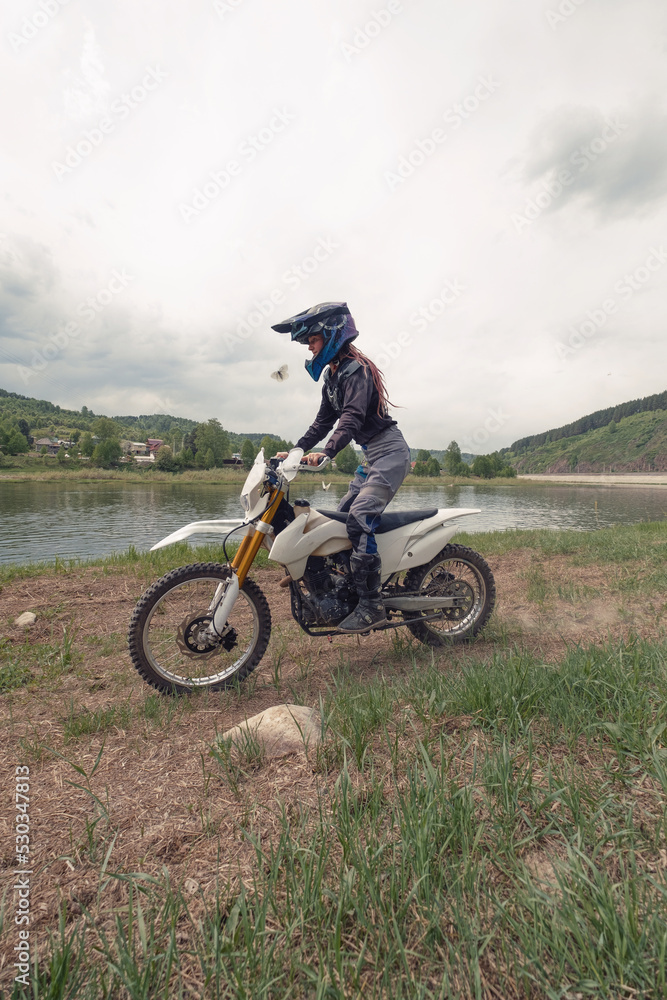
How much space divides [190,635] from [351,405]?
7.31ft

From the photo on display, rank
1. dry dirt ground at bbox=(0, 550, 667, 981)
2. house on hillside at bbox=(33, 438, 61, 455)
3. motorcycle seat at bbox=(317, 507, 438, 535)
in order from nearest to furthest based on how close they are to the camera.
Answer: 1. dry dirt ground at bbox=(0, 550, 667, 981)
2. motorcycle seat at bbox=(317, 507, 438, 535)
3. house on hillside at bbox=(33, 438, 61, 455)

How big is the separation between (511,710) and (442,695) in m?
0.37

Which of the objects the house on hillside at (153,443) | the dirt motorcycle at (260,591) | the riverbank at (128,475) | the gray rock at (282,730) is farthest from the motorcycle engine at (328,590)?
the house on hillside at (153,443)

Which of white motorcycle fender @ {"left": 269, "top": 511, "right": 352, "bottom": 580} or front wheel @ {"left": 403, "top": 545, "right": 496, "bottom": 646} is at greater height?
white motorcycle fender @ {"left": 269, "top": 511, "right": 352, "bottom": 580}

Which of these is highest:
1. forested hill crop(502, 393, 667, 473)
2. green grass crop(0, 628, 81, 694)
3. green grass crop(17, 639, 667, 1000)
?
forested hill crop(502, 393, 667, 473)

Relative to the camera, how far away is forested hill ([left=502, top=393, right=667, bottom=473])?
14333 centimetres

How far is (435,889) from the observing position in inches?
50.8

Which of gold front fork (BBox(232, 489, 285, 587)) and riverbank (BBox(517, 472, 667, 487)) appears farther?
riverbank (BBox(517, 472, 667, 487))

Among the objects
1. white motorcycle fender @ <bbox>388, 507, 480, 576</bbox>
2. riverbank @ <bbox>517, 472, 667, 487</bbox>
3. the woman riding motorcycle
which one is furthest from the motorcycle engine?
riverbank @ <bbox>517, 472, 667, 487</bbox>

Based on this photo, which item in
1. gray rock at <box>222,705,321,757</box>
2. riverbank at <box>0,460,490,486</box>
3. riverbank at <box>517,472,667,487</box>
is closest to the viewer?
gray rock at <box>222,705,321,757</box>

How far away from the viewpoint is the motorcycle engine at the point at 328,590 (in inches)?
141

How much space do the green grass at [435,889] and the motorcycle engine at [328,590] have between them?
150 cm

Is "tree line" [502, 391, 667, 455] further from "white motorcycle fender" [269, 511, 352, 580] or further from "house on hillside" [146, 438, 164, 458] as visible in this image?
"white motorcycle fender" [269, 511, 352, 580]

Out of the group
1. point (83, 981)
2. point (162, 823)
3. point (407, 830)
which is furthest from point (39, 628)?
point (407, 830)
